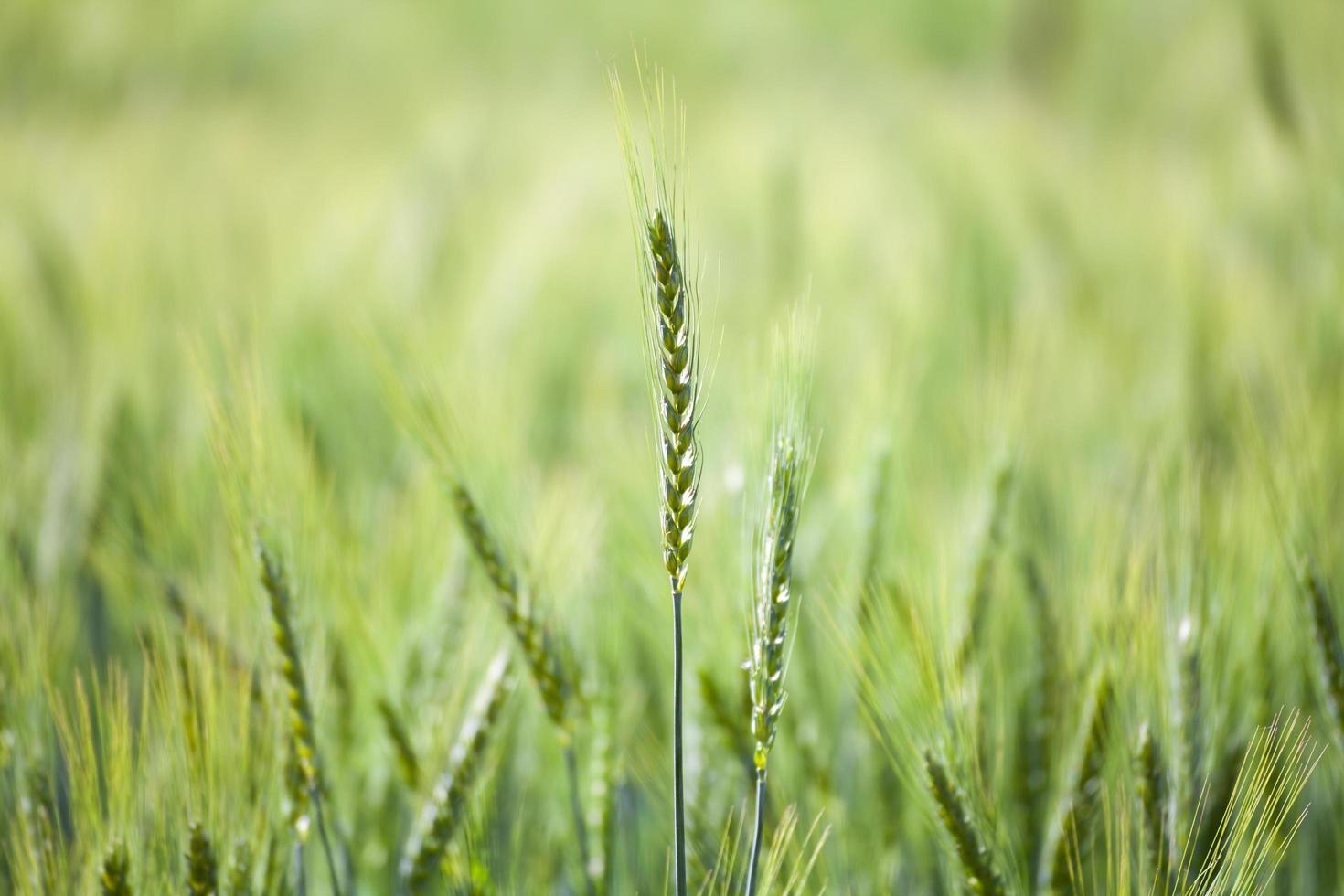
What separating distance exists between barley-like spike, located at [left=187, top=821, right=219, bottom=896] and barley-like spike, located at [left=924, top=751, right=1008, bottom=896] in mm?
291

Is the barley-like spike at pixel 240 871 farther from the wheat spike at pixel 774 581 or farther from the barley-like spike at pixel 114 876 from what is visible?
the wheat spike at pixel 774 581

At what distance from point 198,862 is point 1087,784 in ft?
1.41

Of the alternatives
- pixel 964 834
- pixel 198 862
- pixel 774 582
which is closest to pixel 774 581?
pixel 774 582

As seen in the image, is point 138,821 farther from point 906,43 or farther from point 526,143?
point 906,43

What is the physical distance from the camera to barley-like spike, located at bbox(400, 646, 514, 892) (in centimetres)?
41

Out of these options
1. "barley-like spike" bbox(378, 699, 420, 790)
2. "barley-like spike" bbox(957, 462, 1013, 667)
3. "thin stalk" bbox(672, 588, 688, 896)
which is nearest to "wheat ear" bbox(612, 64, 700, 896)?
"thin stalk" bbox(672, 588, 688, 896)

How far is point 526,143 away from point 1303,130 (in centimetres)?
163

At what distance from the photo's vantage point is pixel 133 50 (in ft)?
7.10

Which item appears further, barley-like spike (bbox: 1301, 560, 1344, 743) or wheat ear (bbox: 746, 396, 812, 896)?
barley-like spike (bbox: 1301, 560, 1344, 743)

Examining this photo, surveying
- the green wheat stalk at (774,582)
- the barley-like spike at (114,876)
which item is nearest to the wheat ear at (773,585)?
the green wheat stalk at (774,582)

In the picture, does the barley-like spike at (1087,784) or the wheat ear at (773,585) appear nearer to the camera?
the wheat ear at (773,585)

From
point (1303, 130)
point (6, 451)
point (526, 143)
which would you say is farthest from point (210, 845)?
point (526, 143)

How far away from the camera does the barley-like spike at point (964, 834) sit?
0.33 meters

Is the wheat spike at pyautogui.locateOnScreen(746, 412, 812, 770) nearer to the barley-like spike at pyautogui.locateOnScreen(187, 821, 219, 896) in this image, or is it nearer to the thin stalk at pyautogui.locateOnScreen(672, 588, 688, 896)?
the thin stalk at pyautogui.locateOnScreen(672, 588, 688, 896)
